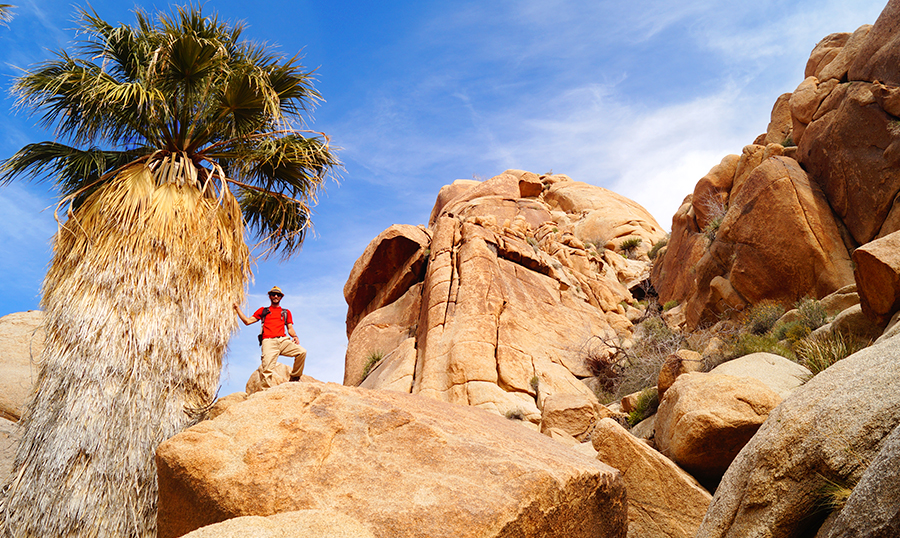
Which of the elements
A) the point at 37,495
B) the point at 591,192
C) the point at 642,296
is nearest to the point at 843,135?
the point at 642,296

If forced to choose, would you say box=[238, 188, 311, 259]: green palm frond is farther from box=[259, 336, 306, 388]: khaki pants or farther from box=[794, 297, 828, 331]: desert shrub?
box=[794, 297, 828, 331]: desert shrub

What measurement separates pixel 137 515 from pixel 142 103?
20.7 ft

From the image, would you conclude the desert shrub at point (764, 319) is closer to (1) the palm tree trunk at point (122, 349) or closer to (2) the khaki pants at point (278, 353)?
(2) the khaki pants at point (278, 353)

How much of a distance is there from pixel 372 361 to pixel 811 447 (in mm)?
15638

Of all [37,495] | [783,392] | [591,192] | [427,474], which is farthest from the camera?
[591,192]

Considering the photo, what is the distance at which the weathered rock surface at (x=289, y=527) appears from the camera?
11.7 ft

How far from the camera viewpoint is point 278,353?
891cm

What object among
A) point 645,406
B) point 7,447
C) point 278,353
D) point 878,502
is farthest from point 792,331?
point 7,447

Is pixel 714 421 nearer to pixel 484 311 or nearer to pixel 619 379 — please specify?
pixel 619 379

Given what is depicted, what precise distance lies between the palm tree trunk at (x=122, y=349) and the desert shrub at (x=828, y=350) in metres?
9.16

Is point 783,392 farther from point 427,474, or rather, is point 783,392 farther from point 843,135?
point 843,135

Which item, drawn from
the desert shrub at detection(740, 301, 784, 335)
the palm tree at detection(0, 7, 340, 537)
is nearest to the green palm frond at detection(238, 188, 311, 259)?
the palm tree at detection(0, 7, 340, 537)

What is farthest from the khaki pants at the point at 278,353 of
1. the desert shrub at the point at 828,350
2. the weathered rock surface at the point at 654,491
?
the desert shrub at the point at 828,350

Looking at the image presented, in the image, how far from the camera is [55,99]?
9906 mm
